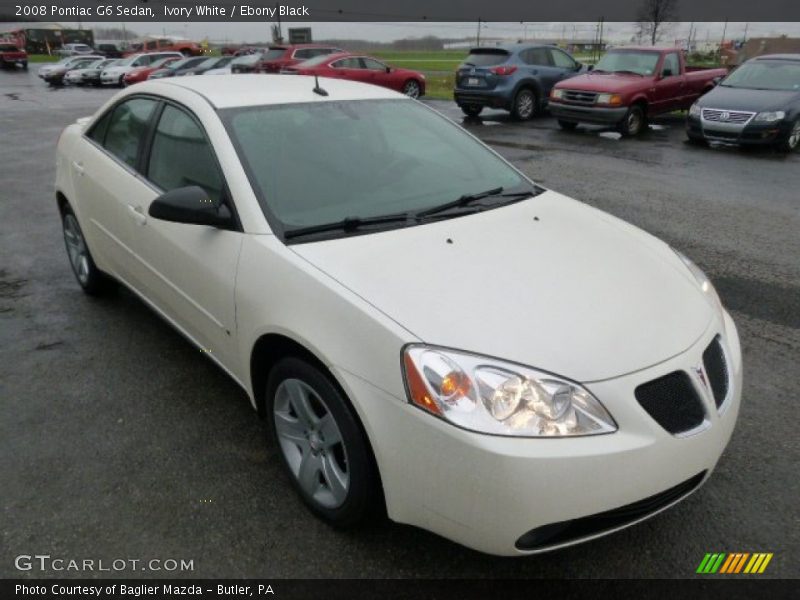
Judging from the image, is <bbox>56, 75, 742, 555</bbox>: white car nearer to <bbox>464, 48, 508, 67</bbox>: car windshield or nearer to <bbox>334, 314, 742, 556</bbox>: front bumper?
<bbox>334, 314, 742, 556</bbox>: front bumper

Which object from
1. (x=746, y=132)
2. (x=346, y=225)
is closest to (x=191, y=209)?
(x=346, y=225)

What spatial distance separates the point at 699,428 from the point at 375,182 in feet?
5.65

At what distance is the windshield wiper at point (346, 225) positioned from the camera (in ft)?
8.54

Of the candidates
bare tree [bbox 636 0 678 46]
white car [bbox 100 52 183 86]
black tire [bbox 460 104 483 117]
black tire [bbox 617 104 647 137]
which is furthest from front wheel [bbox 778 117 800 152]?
bare tree [bbox 636 0 678 46]

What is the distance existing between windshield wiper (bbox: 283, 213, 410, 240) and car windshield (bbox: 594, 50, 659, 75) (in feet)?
39.7

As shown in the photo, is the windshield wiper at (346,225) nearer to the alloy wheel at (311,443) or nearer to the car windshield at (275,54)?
the alloy wheel at (311,443)

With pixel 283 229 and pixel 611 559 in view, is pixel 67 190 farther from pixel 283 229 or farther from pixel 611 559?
pixel 611 559

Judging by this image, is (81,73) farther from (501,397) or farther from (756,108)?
(501,397)

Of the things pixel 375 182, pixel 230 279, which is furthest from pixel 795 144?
pixel 230 279

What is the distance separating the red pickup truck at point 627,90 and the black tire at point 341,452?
36.9 feet

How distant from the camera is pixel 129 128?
381 cm

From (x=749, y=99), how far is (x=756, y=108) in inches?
13.6

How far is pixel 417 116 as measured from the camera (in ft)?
11.9
